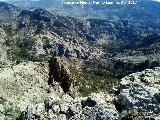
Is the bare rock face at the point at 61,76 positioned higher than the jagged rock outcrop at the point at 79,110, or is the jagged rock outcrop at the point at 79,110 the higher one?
the jagged rock outcrop at the point at 79,110

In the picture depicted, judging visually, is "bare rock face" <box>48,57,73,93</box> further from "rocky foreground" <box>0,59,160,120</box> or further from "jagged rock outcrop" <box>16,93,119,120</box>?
"jagged rock outcrop" <box>16,93,119,120</box>

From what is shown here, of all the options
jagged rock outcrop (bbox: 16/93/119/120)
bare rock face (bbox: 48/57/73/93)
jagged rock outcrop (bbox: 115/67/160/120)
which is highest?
jagged rock outcrop (bbox: 115/67/160/120)

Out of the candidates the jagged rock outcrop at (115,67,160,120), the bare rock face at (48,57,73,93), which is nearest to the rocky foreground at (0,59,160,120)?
the jagged rock outcrop at (115,67,160,120)

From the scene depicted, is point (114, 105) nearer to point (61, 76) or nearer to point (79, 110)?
point (79, 110)

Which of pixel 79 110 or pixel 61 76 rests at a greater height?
pixel 79 110

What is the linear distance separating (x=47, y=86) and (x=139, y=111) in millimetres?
59032

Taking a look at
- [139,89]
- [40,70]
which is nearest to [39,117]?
[139,89]

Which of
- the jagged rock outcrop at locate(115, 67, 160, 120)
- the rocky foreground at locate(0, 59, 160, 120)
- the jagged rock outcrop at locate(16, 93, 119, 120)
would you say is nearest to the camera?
the jagged rock outcrop at locate(115, 67, 160, 120)

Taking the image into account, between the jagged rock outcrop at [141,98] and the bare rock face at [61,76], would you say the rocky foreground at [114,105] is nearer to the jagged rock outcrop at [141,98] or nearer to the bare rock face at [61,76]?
the jagged rock outcrop at [141,98]

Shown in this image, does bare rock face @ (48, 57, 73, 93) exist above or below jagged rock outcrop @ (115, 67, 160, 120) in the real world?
below

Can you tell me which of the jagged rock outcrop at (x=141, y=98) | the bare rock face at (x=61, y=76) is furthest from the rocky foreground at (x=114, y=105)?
the bare rock face at (x=61, y=76)

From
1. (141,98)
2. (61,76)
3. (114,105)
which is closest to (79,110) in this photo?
(114,105)

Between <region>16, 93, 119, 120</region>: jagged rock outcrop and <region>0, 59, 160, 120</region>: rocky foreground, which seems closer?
<region>0, 59, 160, 120</region>: rocky foreground

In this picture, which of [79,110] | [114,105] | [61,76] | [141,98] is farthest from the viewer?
[61,76]
